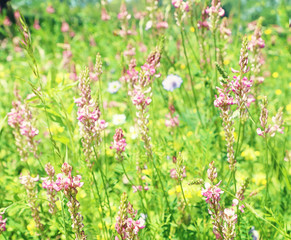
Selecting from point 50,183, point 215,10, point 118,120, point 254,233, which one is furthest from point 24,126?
point 254,233

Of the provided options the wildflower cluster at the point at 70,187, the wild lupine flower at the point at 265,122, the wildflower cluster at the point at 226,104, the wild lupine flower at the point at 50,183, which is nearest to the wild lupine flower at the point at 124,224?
the wildflower cluster at the point at 70,187

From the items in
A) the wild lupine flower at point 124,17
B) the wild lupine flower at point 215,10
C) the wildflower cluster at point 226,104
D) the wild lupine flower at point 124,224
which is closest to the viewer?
the wild lupine flower at point 124,224

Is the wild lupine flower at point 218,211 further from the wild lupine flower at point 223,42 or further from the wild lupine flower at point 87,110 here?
the wild lupine flower at point 223,42

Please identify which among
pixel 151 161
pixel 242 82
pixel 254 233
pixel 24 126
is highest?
pixel 242 82

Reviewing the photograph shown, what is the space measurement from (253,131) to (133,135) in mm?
1065

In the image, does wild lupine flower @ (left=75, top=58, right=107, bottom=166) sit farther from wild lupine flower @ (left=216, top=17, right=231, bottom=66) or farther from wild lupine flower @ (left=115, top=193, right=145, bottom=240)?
wild lupine flower @ (left=216, top=17, right=231, bottom=66)

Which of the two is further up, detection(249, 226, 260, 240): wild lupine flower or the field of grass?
the field of grass

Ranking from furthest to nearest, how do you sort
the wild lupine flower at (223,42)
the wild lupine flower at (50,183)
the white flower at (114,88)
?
the white flower at (114,88), the wild lupine flower at (223,42), the wild lupine flower at (50,183)

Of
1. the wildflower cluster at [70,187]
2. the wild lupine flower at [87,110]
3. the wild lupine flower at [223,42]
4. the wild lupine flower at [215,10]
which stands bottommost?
the wildflower cluster at [70,187]

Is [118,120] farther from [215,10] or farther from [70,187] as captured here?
[70,187]

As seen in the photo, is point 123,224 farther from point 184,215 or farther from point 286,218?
point 286,218

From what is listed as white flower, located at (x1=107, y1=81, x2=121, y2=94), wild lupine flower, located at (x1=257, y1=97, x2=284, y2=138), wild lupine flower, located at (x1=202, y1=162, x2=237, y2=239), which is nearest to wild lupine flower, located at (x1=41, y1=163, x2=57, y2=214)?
wild lupine flower, located at (x1=202, y1=162, x2=237, y2=239)

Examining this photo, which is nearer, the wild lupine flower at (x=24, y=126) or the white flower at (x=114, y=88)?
the wild lupine flower at (x=24, y=126)

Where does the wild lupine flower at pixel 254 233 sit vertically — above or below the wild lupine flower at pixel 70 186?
below
